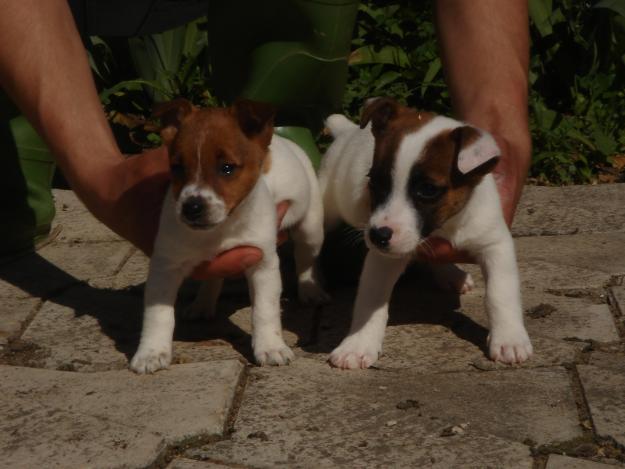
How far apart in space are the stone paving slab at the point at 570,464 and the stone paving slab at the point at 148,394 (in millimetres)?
928

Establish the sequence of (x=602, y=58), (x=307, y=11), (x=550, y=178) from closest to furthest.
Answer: (x=307, y=11)
(x=550, y=178)
(x=602, y=58)

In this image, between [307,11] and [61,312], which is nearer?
[61,312]

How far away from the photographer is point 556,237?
5.12 meters

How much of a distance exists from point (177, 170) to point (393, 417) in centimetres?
100

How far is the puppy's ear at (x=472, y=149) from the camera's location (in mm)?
3561

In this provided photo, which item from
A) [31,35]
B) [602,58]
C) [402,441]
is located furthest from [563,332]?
[602,58]

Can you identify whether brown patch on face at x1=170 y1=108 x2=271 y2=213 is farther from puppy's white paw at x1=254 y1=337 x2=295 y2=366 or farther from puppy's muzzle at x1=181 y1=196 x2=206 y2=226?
puppy's white paw at x1=254 y1=337 x2=295 y2=366

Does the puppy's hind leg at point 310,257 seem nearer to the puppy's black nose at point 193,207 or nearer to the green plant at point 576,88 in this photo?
the puppy's black nose at point 193,207

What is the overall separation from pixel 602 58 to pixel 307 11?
277 cm

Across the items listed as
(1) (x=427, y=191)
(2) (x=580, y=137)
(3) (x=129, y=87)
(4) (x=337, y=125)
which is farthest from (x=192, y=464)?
(3) (x=129, y=87)

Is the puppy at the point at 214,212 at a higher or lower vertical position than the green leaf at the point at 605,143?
higher

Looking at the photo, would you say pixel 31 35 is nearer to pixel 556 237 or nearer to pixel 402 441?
pixel 402 441

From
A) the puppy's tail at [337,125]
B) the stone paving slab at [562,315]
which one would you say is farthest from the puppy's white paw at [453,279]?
the puppy's tail at [337,125]

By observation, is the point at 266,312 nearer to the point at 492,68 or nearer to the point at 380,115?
the point at 380,115
